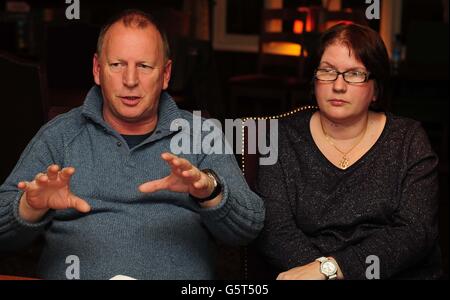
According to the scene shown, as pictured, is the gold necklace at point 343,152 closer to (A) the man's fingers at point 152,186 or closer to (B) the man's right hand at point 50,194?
(A) the man's fingers at point 152,186

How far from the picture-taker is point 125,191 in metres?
2.10

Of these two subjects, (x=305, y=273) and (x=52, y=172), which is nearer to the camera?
(x=52, y=172)

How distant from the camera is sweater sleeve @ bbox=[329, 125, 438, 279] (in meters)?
2.11

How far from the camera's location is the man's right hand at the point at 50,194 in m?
1.79

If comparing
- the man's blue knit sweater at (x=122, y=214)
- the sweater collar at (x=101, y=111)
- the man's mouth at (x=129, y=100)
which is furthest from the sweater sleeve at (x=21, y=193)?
the man's mouth at (x=129, y=100)

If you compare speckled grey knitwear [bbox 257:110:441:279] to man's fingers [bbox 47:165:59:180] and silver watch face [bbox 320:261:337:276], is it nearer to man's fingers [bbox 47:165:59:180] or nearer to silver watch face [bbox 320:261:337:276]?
silver watch face [bbox 320:261:337:276]

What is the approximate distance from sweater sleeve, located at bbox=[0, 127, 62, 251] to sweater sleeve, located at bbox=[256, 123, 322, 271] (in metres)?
0.61

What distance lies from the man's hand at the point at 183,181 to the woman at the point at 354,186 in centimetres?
38

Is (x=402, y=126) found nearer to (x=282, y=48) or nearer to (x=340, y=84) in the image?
(x=340, y=84)

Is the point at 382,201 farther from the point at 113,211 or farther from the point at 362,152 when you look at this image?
the point at 113,211

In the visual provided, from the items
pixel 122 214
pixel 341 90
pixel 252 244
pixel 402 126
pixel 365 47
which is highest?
pixel 365 47

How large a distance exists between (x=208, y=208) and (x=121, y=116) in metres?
0.40

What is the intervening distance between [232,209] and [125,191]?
0.32m

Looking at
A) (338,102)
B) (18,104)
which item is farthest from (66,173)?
(18,104)
